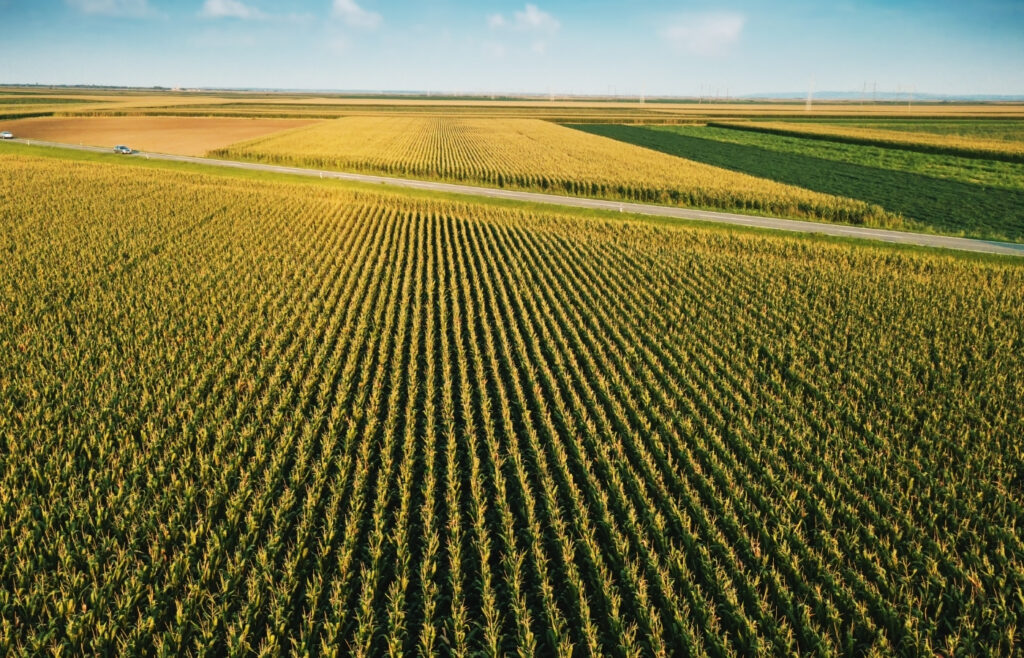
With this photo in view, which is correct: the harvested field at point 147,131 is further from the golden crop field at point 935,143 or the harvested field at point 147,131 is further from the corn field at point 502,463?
the golden crop field at point 935,143

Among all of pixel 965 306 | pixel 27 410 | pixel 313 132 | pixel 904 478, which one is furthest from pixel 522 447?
pixel 313 132

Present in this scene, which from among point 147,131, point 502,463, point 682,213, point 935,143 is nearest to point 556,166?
point 682,213

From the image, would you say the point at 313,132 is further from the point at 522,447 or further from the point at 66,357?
the point at 522,447

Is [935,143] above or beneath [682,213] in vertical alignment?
above

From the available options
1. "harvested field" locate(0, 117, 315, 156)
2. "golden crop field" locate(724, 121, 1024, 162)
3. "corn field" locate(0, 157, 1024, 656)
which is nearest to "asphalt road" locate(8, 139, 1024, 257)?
"corn field" locate(0, 157, 1024, 656)

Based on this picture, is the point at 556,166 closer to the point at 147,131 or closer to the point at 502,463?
the point at 502,463

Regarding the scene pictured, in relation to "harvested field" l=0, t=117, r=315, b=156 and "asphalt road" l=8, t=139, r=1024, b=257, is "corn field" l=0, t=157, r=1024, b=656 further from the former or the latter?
"harvested field" l=0, t=117, r=315, b=156
